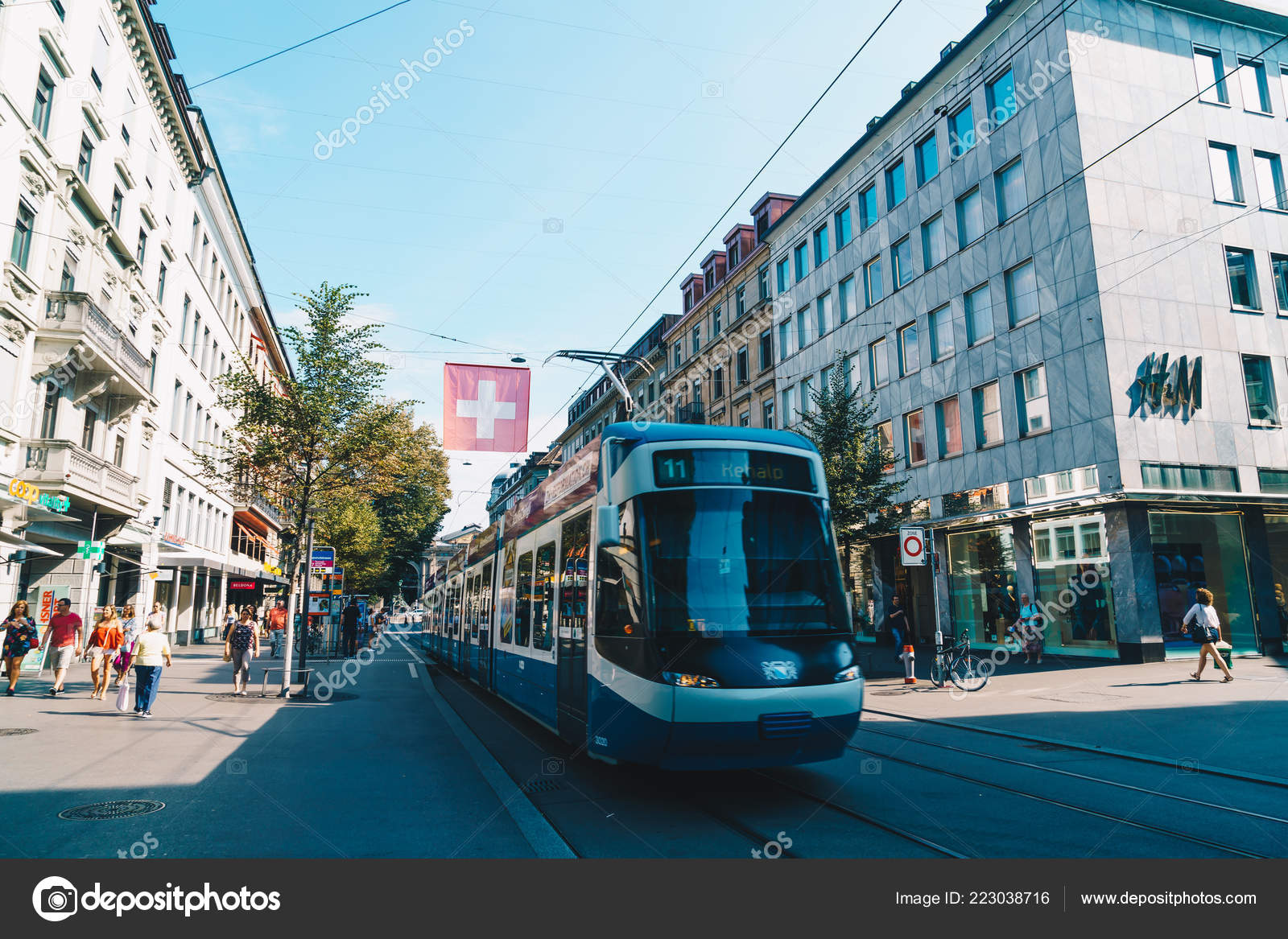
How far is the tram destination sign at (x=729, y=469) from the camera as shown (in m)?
7.09

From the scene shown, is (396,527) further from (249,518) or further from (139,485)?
(139,485)

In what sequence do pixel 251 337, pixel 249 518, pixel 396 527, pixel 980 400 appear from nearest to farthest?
pixel 980 400
pixel 251 337
pixel 249 518
pixel 396 527

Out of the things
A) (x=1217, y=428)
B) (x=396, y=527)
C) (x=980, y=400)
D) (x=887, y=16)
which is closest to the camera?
(x=887, y=16)

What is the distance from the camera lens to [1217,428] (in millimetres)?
19688

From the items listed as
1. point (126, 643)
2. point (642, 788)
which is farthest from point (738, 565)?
point (126, 643)

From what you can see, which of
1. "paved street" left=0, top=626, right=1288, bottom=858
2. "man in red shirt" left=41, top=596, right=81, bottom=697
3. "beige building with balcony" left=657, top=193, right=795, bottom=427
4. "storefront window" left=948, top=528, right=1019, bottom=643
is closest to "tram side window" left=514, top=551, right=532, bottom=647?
"paved street" left=0, top=626, right=1288, bottom=858

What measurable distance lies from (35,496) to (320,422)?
23.3 feet

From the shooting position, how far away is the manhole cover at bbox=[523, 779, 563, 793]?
748cm

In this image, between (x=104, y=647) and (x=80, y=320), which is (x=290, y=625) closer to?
(x=104, y=647)

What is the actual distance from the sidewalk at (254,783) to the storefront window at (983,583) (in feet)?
53.0

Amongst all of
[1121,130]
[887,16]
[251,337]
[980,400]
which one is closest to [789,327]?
[980,400]

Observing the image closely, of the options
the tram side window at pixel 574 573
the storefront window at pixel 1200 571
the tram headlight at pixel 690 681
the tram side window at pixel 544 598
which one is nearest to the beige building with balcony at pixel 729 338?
the storefront window at pixel 1200 571

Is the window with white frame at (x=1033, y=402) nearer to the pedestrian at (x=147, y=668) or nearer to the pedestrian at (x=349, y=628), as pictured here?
the pedestrian at (x=147, y=668)

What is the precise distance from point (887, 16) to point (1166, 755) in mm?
8815
